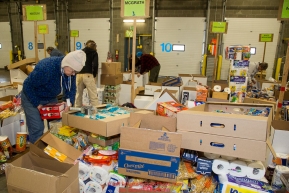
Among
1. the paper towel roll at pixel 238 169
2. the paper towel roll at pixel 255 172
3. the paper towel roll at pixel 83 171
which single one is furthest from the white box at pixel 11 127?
the paper towel roll at pixel 255 172

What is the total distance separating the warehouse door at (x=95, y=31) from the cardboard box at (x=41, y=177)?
8.01m

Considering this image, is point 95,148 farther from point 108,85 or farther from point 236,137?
point 108,85

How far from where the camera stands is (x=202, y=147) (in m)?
1.73

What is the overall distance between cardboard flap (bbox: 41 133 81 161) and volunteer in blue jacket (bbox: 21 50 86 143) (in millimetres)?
457

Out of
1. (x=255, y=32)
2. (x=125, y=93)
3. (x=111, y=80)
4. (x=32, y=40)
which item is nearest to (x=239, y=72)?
(x=125, y=93)

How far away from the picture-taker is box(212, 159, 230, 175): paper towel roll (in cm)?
174

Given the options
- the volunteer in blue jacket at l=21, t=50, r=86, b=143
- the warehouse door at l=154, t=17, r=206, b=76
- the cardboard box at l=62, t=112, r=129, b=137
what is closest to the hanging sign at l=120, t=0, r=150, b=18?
the volunteer in blue jacket at l=21, t=50, r=86, b=143

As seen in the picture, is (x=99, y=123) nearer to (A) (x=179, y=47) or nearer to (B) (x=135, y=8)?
(B) (x=135, y=8)

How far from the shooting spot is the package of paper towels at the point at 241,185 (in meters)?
1.60

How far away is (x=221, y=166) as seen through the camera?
1.76 metres

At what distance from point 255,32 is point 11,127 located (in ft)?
27.1

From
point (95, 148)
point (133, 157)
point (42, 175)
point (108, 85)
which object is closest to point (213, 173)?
point (133, 157)

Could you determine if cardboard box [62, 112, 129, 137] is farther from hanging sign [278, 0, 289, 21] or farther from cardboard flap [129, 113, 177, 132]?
hanging sign [278, 0, 289, 21]

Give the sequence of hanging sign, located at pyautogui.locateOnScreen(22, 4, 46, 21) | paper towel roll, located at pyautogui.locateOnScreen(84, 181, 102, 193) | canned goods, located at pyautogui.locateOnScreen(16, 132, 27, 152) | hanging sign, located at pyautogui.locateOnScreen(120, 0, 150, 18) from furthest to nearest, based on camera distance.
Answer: hanging sign, located at pyautogui.locateOnScreen(22, 4, 46, 21) → hanging sign, located at pyautogui.locateOnScreen(120, 0, 150, 18) → canned goods, located at pyautogui.locateOnScreen(16, 132, 27, 152) → paper towel roll, located at pyautogui.locateOnScreen(84, 181, 102, 193)
